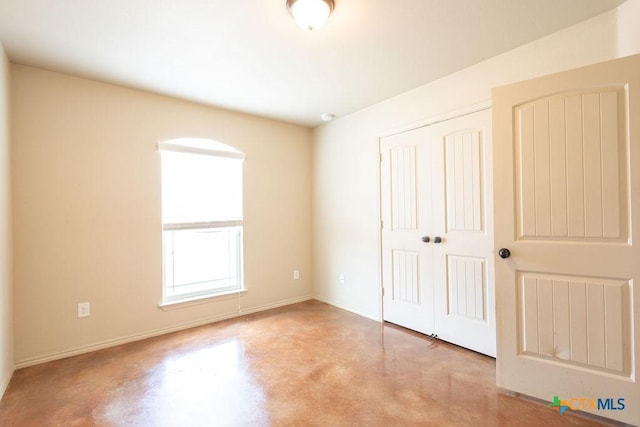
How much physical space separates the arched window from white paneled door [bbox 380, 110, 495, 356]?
183 cm

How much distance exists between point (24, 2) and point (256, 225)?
264 cm

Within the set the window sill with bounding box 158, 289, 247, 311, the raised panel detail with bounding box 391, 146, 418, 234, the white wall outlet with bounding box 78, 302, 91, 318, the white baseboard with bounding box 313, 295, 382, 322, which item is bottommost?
the white baseboard with bounding box 313, 295, 382, 322

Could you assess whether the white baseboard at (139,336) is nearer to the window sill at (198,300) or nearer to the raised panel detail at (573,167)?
the window sill at (198,300)

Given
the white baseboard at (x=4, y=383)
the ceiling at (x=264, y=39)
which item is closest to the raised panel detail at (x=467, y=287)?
the ceiling at (x=264, y=39)

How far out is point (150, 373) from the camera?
226 centimetres

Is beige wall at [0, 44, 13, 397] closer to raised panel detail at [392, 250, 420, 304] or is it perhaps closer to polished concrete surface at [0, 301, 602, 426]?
polished concrete surface at [0, 301, 602, 426]

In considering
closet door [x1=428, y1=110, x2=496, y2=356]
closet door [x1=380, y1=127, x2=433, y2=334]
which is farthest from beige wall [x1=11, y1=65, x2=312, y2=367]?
closet door [x1=428, y1=110, x2=496, y2=356]

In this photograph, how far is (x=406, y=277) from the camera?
3.07 metres

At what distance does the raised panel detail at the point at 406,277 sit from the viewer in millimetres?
2979

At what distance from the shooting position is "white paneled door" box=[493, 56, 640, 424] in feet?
5.24

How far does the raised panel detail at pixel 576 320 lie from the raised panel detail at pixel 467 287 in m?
0.59

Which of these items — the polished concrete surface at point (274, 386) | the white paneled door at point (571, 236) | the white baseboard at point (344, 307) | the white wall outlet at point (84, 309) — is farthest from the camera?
the white baseboard at point (344, 307)

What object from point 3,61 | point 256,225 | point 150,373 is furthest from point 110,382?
point 3,61

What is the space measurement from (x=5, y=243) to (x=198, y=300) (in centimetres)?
166
